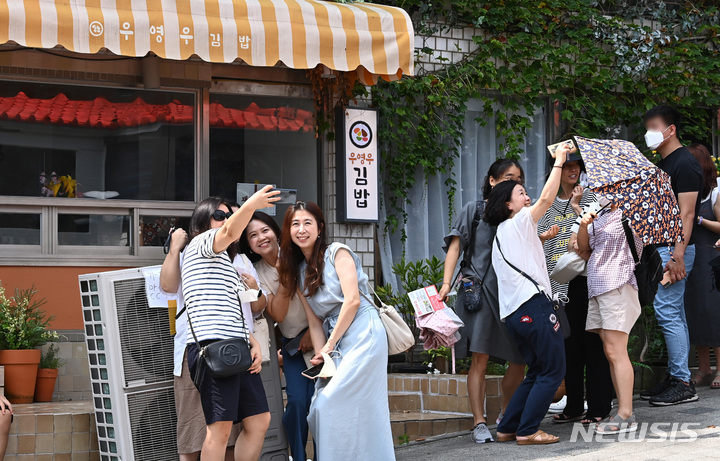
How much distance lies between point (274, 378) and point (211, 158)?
344 cm

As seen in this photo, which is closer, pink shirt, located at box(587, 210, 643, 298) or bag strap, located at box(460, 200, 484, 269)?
pink shirt, located at box(587, 210, 643, 298)

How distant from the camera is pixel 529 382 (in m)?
6.04

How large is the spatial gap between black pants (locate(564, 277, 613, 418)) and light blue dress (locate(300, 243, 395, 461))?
1931 mm

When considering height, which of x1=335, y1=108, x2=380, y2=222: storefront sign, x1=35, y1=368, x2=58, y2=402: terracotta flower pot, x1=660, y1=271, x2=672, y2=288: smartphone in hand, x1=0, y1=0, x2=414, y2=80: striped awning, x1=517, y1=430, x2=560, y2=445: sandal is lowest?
x1=517, y1=430, x2=560, y2=445: sandal

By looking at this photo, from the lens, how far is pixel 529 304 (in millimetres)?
5910

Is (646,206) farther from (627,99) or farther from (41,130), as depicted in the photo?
(41,130)

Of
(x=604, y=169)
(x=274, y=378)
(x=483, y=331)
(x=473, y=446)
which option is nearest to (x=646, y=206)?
(x=604, y=169)

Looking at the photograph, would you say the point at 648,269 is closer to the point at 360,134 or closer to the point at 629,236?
the point at 629,236

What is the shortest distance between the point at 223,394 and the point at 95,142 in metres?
4.31

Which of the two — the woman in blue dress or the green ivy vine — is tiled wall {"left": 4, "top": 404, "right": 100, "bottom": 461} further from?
the green ivy vine

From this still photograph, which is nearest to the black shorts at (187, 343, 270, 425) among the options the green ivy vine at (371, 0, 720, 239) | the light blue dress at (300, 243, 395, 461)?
the light blue dress at (300, 243, 395, 461)

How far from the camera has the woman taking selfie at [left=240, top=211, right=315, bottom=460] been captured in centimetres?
555

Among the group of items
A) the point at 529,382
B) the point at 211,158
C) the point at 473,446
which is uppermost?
the point at 211,158

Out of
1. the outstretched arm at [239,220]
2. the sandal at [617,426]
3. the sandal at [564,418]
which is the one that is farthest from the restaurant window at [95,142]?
the sandal at [617,426]
